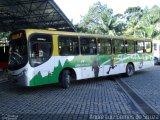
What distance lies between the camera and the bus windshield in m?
13.0

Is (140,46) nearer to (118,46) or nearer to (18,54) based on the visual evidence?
(118,46)

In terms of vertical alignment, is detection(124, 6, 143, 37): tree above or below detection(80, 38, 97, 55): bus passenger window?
above

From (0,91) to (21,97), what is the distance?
2070mm

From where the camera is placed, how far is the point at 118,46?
19172 mm

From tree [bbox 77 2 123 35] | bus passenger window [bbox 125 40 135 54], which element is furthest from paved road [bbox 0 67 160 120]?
tree [bbox 77 2 123 35]

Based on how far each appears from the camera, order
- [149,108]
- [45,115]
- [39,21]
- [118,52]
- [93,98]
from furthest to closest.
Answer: [39,21], [118,52], [93,98], [149,108], [45,115]

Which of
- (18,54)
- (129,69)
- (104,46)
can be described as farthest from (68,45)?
(129,69)

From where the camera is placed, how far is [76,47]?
15.6m

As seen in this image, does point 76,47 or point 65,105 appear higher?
point 76,47

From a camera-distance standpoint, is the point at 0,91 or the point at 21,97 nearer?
the point at 21,97

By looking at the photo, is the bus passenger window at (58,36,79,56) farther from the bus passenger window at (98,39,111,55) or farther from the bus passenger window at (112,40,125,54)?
the bus passenger window at (112,40,125,54)

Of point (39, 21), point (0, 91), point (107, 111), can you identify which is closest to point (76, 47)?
point (0, 91)

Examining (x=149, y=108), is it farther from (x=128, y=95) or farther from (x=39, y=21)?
(x=39, y=21)

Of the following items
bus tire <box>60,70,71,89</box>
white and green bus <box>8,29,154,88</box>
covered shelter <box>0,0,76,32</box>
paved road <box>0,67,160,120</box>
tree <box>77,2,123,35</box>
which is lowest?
paved road <box>0,67,160,120</box>
